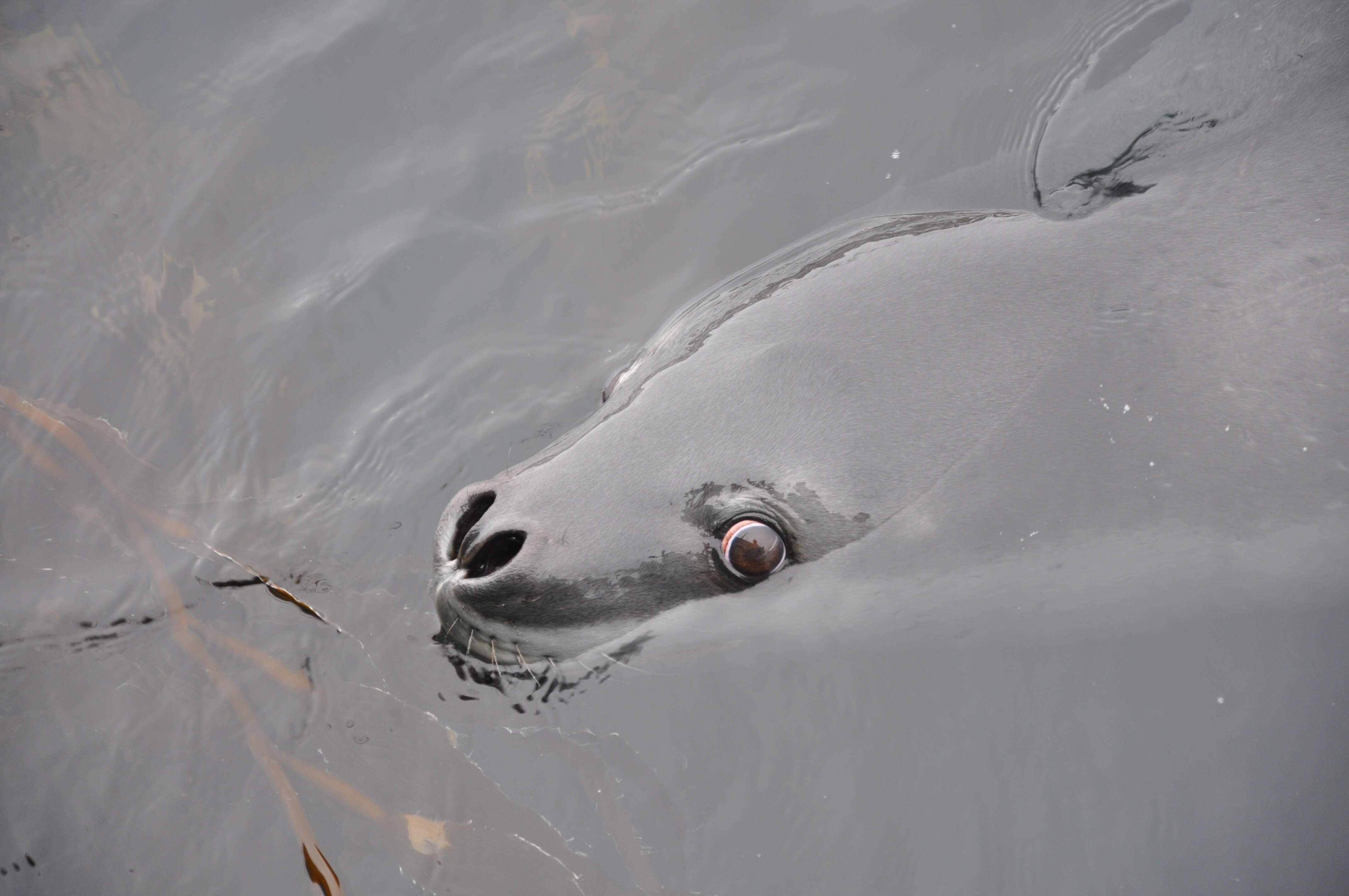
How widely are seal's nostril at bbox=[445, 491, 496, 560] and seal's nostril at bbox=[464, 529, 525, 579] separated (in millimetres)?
109

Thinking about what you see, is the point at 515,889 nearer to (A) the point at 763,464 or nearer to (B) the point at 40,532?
(A) the point at 763,464

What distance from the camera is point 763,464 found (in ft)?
10.8

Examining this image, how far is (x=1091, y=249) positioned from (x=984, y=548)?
1.21 metres

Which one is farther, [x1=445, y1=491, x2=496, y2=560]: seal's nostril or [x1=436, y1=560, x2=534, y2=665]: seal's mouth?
[x1=445, y1=491, x2=496, y2=560]: seal's nostril

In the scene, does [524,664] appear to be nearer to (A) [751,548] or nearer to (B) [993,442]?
(A) [751,548]

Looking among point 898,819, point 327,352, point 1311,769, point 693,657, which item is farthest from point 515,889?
point 1311,769

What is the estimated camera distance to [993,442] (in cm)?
330

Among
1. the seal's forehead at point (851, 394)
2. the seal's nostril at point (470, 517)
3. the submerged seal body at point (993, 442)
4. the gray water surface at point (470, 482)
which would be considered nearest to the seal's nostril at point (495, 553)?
the submerged seal body at point (993, 442)

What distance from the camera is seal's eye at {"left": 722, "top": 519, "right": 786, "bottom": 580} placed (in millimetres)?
3213

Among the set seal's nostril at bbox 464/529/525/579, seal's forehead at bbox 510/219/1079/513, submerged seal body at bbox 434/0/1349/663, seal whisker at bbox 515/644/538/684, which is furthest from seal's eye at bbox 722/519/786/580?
seal whisker at bbox 515/644/538/684

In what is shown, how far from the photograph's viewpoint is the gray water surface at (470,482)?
3.58 m

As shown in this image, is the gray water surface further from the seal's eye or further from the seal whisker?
the seal's eye

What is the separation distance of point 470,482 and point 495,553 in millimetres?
1114

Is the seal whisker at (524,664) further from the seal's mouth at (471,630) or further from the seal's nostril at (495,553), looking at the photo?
the seal's nostril at (495,553)
